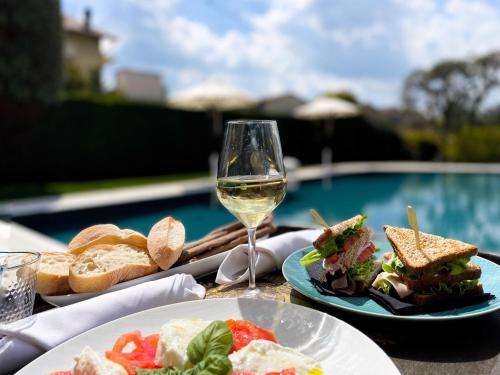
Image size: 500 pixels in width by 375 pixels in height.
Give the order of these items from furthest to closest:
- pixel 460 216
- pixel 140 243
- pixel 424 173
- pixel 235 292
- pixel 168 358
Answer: pixel 424 173 → pixel 460 216 → pixel 140 243 → pixel 235 292 → pixel 168 358

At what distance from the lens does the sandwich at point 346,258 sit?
3.91 feet

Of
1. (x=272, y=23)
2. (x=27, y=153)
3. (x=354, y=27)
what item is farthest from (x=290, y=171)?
(x=354, y=27)

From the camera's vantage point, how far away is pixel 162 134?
1620cm

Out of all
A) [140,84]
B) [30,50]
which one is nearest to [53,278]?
[30,50]

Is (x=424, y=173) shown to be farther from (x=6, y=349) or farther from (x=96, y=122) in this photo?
(x=6, y=349)

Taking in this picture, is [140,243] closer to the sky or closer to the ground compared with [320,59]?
closer to the ground

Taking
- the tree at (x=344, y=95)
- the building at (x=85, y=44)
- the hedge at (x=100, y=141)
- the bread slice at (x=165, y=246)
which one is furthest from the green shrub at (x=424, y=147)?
the bread slice at (x=165, y=246)

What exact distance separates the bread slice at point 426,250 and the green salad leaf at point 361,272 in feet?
0.33

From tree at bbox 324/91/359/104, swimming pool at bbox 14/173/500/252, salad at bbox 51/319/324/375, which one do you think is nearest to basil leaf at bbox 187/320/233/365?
salad at bbox 51/319/324/375

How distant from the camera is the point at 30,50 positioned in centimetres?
1048

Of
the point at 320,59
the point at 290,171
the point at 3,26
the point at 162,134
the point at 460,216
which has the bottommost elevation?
the point at 460,216

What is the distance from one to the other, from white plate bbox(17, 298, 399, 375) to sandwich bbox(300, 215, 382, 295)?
0.27 metres

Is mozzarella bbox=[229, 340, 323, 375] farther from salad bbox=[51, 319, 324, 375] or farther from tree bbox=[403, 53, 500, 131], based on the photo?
tree bbox=[403, 53, 500, 131]

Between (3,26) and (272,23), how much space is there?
4361 cm
